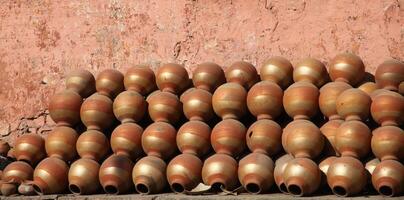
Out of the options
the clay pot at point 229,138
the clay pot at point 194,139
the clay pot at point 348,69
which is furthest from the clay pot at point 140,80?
the clay pot at point 348,69

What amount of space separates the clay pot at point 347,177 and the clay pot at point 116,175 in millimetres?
1650

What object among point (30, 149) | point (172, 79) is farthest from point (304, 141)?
point (30, 149)

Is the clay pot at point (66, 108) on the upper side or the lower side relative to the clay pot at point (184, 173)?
upper

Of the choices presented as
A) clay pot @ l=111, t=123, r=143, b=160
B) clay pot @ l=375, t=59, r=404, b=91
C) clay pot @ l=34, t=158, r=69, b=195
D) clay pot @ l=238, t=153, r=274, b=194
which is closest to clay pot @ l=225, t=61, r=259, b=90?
clay pot @ l=238, t=153, r=274, b=194

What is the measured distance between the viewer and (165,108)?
5.71 meters

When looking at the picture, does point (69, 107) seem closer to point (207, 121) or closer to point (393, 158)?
point (207, 121)

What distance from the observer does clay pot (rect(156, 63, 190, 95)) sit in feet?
19.4

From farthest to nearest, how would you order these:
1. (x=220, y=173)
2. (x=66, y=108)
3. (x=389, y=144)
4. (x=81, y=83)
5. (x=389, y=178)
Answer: (x=81, y=83) → (x=66, y=108) → (x=220, y=173) → (x=389, y=144) → (x=389, y=178)

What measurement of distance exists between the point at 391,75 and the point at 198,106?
62.3 inches

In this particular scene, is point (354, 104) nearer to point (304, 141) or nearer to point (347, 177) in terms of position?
point (304, 141)

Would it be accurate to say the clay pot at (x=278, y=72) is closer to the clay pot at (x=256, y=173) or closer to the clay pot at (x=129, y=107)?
the clay pot at (x=256, y=173)

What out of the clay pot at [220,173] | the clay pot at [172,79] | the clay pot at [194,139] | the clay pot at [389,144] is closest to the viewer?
the clay pot at [389,144]

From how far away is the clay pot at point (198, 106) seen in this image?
566 centimetres

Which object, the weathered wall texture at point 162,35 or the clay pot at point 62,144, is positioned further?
the weathered wall texture at point 162,35
